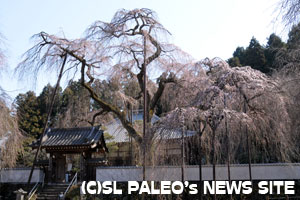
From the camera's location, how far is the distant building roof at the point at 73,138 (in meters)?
17.3

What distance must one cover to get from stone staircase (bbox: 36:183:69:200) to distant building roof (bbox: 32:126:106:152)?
2014 mm

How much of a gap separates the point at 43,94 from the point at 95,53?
22.1 metres

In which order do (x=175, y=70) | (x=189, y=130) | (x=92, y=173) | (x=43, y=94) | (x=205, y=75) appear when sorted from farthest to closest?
(x=43, y=94)
(x=92, y=173)
(x=175, y=70)
(x=205, y=75)
(x=189, y=130)

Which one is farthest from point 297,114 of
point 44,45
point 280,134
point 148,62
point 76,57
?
point 44,45

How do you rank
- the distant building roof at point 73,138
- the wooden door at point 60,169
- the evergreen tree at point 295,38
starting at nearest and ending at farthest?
the evergreen tree at point 295,38 < the distant building roof at point 73,138 < the wooden door at point 60,169

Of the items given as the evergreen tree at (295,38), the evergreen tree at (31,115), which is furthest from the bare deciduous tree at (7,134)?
the evergreen tree at (31,115)

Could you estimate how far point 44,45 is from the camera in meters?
15.2

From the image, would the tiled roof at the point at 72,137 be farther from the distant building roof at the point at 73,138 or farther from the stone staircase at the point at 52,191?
the stone staircase at the point at 52,191

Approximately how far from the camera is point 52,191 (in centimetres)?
1714

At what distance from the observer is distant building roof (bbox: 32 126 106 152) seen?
17344 mm

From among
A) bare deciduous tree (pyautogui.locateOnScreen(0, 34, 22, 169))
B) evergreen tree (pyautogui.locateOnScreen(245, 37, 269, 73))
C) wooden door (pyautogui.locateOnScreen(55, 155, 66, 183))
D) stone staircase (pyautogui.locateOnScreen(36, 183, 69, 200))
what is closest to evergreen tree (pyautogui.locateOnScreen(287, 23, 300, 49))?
bare deciduous tree (pyautogui.locateOnScreen(0, 34, 22, 169))

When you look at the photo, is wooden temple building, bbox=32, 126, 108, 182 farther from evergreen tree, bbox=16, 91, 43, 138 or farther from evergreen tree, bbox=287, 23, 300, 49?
evergreen tree, bbox=16, 91, 43, 138

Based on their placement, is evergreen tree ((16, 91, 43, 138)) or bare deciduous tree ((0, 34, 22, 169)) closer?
bare deciduous tree ((0, 34, 22, 169))

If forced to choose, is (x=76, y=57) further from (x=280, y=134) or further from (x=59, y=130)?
(x=280, y=134)
